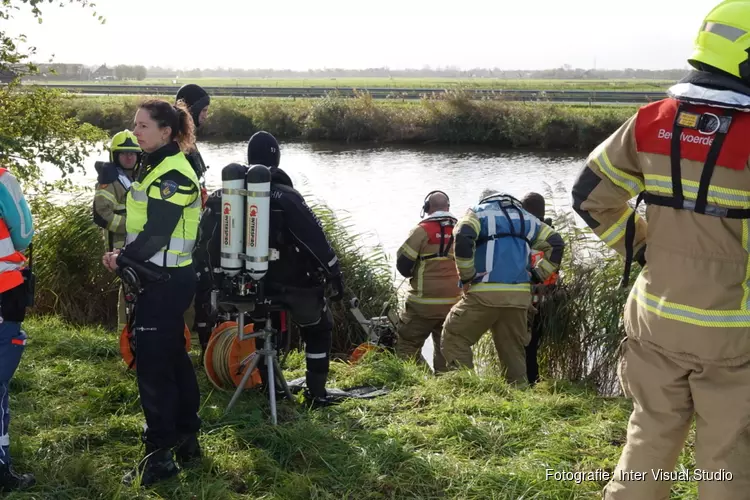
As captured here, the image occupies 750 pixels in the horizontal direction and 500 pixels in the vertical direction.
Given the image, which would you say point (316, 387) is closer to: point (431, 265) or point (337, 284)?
point (337, 284)

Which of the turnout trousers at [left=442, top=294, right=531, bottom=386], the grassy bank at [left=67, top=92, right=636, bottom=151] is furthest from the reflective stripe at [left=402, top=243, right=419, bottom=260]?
the grassy bank at [left=67, top=92, right=636, bottom=151]

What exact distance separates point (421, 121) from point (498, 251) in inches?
842

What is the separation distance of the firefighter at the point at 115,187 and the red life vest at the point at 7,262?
2.06m

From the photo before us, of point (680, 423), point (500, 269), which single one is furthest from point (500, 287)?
point (680, 423)

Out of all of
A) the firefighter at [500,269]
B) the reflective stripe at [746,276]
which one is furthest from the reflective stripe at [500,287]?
the reflective stripe at [746,276]

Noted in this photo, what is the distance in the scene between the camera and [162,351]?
4.09 meters

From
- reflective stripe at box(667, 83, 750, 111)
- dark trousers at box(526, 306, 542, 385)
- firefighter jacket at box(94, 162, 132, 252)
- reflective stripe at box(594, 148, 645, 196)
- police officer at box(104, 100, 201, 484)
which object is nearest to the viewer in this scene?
reflective stripe at box(667, 83, 750, 111)

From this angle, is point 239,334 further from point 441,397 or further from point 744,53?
point 744,53

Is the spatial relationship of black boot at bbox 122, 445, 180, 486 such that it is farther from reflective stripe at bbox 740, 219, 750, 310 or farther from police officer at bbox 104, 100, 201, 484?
reflective stripe at bbox 740, 219, 750, 310

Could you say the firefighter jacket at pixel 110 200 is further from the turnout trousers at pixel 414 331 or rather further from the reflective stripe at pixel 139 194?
the turnout trousers at pixel 414 331

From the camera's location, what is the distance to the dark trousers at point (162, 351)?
13.2 feet

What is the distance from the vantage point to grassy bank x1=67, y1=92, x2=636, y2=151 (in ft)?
83.8

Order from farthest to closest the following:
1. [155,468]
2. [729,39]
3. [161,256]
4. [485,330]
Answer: [485,330]
[155,468]
[161,256]
[729,39]

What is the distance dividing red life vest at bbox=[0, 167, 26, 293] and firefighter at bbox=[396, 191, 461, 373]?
3.86 metres
